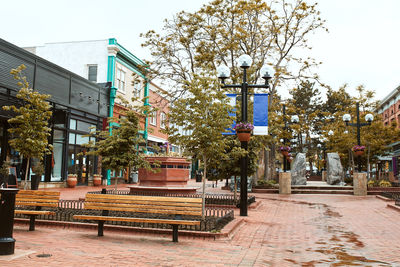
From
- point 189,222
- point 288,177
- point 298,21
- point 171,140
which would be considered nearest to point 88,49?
point 298,21

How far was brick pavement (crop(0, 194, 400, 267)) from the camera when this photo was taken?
18.7 feet

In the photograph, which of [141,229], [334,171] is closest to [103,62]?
[334,171]

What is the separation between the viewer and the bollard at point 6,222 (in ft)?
17.9

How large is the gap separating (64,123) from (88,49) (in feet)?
32.5

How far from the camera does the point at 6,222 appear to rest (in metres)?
5.64

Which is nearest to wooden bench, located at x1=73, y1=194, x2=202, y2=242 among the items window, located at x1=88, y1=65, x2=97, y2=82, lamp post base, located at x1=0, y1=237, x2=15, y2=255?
lamp post base, located at x1=0, y1=237, x2=15, y2=255

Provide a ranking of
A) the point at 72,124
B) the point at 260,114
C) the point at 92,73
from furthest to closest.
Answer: the point at 92,73 → the point at 72,124 → the point at 260,114

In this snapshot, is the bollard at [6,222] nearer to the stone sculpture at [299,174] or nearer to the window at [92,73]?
the stone sculpture at [299,174]

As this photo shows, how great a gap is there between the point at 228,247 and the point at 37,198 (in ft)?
14.3

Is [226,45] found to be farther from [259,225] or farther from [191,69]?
[259,225]

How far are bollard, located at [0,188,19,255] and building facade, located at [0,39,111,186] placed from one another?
46.7 feet

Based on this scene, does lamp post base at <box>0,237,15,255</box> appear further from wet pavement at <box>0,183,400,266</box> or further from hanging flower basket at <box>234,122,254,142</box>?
hanging flower basket at <box>234,122,254,142</box>

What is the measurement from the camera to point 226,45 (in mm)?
23328

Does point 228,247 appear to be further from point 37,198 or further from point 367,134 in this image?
point 367,134
